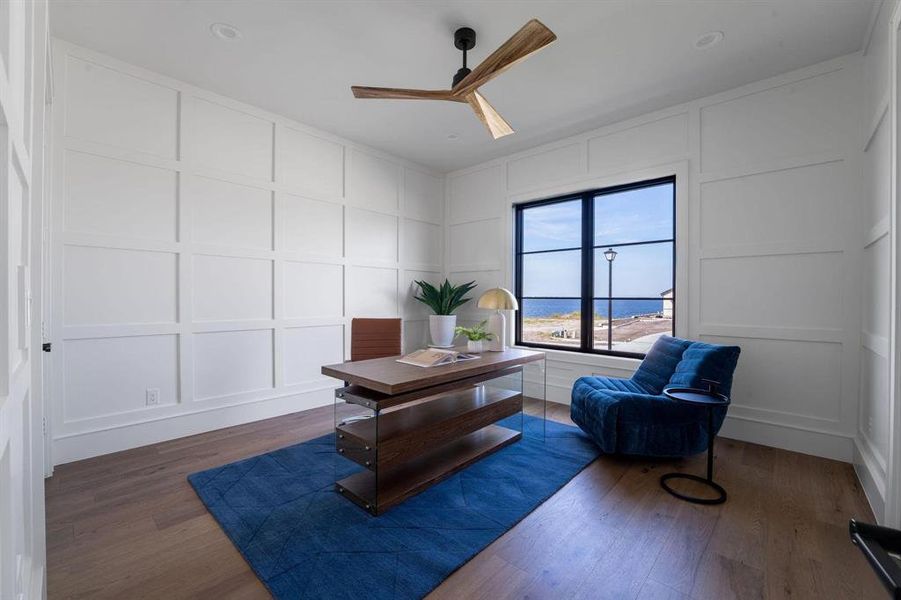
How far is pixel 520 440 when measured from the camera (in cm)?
319

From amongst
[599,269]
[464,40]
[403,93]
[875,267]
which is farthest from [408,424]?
[875,267]

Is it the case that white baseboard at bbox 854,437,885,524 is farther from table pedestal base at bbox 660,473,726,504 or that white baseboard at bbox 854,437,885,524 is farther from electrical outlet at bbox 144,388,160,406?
electrical outlet at bbox 144,388,160,406

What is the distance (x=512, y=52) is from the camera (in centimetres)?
202

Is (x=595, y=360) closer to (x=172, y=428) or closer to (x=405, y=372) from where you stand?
(x=405, y=372)

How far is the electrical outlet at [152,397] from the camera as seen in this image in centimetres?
309

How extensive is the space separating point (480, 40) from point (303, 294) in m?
2.79

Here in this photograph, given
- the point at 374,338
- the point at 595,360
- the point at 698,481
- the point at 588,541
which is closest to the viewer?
the point at 588,541

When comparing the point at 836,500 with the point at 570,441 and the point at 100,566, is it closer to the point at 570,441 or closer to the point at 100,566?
the point at 570,441

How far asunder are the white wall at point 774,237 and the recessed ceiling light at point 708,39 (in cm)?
80

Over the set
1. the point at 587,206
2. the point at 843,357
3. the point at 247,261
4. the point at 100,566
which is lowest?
the point at 100,566

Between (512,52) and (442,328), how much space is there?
10.7 feet

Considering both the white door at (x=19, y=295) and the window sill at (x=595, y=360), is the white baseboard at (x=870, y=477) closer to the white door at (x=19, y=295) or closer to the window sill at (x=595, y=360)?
the window sill at (x=595, y=360)

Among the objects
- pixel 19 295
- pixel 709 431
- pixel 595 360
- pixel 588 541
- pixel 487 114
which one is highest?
pixel 487 114

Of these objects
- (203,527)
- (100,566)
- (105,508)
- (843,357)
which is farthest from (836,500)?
(105,508)
